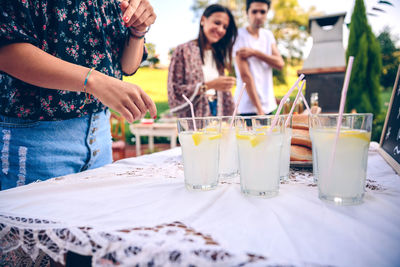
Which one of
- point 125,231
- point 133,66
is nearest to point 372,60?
point 133,66

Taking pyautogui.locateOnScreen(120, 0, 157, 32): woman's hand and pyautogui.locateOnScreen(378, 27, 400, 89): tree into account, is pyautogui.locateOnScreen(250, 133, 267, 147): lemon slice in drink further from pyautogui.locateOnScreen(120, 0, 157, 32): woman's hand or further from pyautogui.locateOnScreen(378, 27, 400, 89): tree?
pyautogui.locateOnScreen(378, 27, 400, 89): tree

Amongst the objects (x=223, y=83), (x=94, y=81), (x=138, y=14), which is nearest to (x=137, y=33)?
(x=138, y=14)

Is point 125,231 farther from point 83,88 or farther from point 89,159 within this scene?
point 89,159

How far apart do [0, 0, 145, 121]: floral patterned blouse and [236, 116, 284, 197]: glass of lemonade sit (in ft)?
2.41

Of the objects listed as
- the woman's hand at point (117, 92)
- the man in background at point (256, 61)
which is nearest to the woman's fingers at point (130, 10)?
the woman's hand at point (117, 92)

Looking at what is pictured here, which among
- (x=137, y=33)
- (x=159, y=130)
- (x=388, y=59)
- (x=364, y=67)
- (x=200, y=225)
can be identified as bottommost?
(x=159, y=130)

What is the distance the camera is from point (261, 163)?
0.73 m

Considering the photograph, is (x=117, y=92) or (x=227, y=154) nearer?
(x=117, y=92)

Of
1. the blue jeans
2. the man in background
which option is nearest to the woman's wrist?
the blue jeans

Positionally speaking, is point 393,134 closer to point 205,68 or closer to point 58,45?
point 58,45

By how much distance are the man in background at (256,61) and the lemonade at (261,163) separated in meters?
1.89

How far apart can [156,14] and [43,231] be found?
3.04 ft

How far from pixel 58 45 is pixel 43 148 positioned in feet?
1.34

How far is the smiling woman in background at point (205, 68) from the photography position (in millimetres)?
2311
